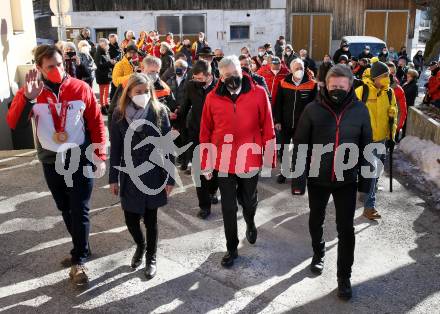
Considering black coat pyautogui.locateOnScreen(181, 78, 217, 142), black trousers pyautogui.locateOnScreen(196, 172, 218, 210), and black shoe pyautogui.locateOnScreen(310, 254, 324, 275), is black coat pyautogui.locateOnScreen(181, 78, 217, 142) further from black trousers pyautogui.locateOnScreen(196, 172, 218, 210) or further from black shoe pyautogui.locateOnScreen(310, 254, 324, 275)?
black shoe pyautogui.locateOnScreen(310, 254, 324, 275)

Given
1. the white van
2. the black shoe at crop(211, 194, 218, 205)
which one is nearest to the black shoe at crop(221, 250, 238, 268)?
the black shoe at crop(211, 194, 218, 205)

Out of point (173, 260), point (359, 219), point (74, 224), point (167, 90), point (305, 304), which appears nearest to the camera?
point (305, 304)

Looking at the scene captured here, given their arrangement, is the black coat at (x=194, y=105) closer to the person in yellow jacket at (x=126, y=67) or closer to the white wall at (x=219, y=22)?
the person in yellow jacket at (x=126, y=67)

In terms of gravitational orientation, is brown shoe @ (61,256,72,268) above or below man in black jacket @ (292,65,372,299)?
below

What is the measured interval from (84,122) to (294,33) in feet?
79.0

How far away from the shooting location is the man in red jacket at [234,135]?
5.00m

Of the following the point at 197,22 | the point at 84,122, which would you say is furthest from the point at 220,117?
the point at 197,22

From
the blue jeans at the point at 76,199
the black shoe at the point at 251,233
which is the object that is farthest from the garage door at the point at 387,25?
the blue jeans at the point at 76,199

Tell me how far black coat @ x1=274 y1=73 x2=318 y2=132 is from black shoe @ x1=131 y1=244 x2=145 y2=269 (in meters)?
3.42

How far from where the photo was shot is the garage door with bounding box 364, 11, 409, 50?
27.9 m

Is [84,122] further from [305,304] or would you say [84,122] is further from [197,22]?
[197,22]

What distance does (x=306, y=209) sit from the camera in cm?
678

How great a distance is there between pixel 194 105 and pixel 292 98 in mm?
1690

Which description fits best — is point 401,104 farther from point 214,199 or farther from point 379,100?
point 214,199
